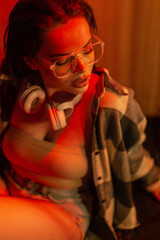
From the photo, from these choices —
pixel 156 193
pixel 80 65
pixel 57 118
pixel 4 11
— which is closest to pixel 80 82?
pixel 80 65

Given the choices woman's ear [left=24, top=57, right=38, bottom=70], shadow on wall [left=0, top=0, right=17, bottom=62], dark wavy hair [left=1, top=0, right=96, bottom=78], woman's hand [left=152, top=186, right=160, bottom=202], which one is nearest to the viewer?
dark wavy hair [left=1, top=0, right=96, bottom=78]

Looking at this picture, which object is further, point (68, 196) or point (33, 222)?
point (68, 196)

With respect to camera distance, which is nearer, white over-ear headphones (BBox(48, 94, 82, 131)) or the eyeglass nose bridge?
the eyeglass nose bridge

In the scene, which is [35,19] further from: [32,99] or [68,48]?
[32,99]

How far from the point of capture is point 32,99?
3.09ft

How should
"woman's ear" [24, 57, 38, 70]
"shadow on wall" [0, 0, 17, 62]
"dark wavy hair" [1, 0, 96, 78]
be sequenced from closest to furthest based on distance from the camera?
"dark wavy hair" [1, 0, 96, 78]
"woman's ear" [24, 57, 38, 70]
"shadow on wall" [0, 0, 17, 62]

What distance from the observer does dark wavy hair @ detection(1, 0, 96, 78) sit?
764 mm

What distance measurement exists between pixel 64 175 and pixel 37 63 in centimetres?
41

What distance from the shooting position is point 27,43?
84 cm

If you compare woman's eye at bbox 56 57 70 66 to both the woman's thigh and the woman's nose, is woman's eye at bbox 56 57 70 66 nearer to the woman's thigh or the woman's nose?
the woman's nose

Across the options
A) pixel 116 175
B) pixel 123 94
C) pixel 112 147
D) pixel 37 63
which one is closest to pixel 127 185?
pixel 116 175

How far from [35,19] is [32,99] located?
0.27m

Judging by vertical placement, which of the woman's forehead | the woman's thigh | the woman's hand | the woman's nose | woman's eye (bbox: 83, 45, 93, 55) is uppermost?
the woman's forehead

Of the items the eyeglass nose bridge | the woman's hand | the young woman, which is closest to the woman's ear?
the young woman
